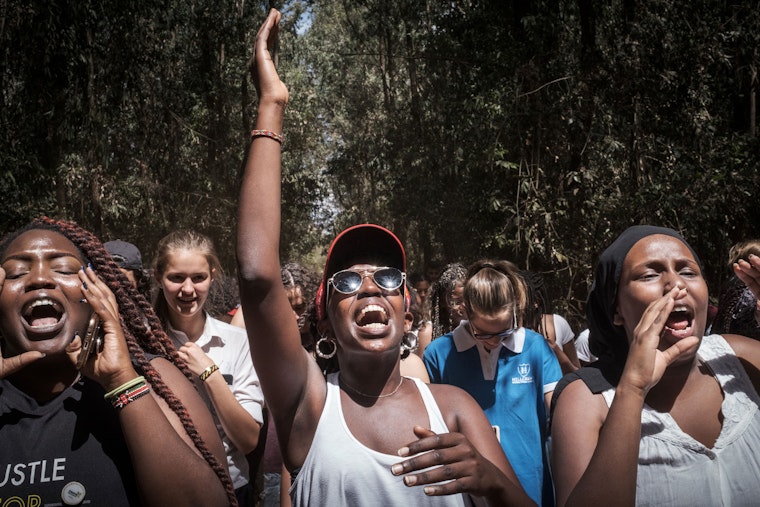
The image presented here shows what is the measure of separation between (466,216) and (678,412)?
12.3 metres

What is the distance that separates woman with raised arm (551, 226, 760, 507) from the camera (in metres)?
2.18

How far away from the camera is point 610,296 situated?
2.57 m

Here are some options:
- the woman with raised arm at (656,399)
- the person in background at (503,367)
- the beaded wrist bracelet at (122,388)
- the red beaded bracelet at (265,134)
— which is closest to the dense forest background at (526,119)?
the person in background at (503,367)

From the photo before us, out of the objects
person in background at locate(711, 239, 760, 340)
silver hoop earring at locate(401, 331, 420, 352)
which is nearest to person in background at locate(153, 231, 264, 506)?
silver hoop earring at locate(401, 331, 420, 352)

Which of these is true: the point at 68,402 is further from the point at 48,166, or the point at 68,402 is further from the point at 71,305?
the point at 48,166

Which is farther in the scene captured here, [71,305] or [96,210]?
[96,210]

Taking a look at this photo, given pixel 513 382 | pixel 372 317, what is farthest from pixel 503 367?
pixel 372 317

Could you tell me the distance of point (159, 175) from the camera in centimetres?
1612

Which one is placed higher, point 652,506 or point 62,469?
point 62,469

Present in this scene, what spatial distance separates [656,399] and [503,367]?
1.84m

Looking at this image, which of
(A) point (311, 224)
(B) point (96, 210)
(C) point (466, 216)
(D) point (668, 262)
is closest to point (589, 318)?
(D) point (668, 262)

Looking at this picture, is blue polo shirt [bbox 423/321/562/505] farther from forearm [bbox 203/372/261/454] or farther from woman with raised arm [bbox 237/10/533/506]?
woman with raised arm [bbox 237/10/533/506]

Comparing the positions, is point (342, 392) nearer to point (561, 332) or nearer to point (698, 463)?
point (698, 463)

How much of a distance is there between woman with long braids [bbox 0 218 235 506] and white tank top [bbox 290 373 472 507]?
0.30 m
